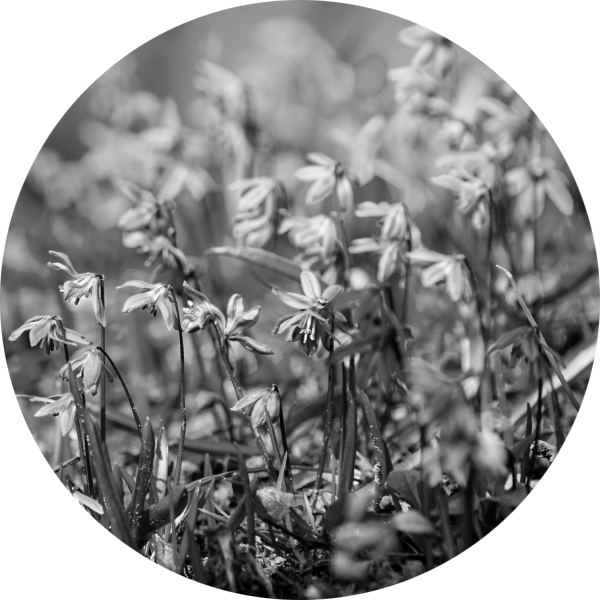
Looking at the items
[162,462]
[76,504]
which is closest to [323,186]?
[162,462]

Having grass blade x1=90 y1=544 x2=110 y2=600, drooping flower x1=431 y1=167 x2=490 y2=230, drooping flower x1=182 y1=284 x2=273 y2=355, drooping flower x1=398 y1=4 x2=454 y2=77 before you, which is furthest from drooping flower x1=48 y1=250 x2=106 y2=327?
drooping flower x1=398 y1=4 x2=454 y2=77

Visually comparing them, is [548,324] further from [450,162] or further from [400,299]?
[450,162]

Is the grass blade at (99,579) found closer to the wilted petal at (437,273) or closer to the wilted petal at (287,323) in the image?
the wilted petal at (287,323)

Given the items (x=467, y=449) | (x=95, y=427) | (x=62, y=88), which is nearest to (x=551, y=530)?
(x=467, y=449)

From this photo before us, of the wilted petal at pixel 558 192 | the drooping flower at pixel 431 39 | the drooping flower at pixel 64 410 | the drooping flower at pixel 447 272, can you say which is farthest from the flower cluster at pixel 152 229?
the wilted petal at pixel 558 192

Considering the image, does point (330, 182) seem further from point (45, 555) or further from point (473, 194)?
point (45, 555)

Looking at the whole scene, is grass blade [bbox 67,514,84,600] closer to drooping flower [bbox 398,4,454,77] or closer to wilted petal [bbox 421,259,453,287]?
wilted petal [bbox 421,259,453,287]

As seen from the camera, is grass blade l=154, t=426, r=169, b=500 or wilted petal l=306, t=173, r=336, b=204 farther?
wilted petal l=306, t=173, r=336, b=204
